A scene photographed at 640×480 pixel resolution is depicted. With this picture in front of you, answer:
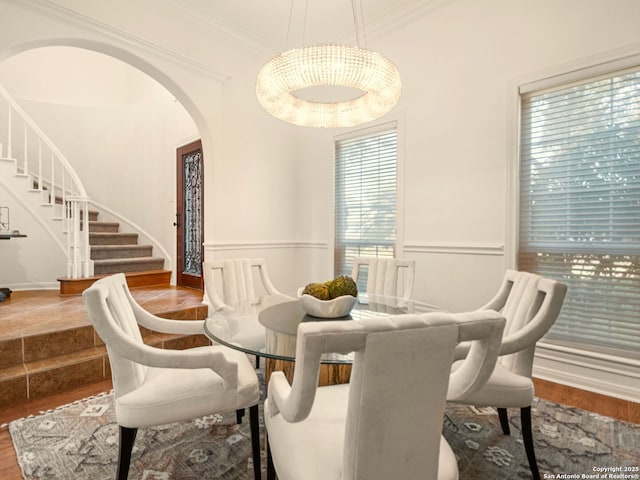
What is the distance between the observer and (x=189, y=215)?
5105 mm

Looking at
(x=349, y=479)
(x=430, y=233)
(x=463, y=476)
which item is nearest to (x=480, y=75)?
(x=430, y=233)

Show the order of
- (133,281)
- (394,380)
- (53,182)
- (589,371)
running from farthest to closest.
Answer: (133,281) → (53,182) → (589,371) → (394,380)

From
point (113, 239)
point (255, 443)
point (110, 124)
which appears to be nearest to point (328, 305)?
point (255, 443)

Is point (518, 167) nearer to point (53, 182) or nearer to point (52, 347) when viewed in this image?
point (52, 347)

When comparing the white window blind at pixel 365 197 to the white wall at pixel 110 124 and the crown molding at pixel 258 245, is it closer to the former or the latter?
the crown molding at pixel 258 245

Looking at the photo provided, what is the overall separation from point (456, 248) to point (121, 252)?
4.78 m

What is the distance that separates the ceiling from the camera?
3.25m

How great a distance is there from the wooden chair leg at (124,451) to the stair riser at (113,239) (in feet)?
15.7

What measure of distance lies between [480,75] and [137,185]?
5505 millimetres

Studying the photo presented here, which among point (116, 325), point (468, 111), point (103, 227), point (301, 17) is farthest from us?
point (103, 227)

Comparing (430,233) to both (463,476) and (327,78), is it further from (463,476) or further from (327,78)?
(463,476)

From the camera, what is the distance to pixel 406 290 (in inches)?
102

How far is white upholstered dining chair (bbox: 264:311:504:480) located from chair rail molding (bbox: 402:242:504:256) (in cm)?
217

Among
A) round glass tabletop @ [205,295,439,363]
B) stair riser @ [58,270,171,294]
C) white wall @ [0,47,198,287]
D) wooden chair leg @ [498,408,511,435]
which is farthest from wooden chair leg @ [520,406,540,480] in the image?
white wall @ [0,47,198,287]
